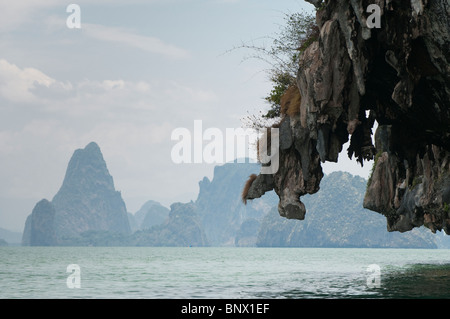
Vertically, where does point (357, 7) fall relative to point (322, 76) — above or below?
above

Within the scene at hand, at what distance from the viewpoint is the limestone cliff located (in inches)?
648

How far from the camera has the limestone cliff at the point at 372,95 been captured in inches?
648

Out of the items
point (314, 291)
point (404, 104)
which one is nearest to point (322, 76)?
point (404, 104)

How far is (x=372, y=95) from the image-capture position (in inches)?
827

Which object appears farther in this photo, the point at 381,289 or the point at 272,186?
the point at 272,186

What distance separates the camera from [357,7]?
54.5 ft

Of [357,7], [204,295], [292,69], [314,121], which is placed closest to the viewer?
[357,7]

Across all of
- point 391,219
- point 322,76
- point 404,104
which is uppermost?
point 322,76

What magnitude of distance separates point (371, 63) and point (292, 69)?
8.32 meters

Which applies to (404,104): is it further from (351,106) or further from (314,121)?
(314,121)

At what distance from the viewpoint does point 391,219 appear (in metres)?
41.3
